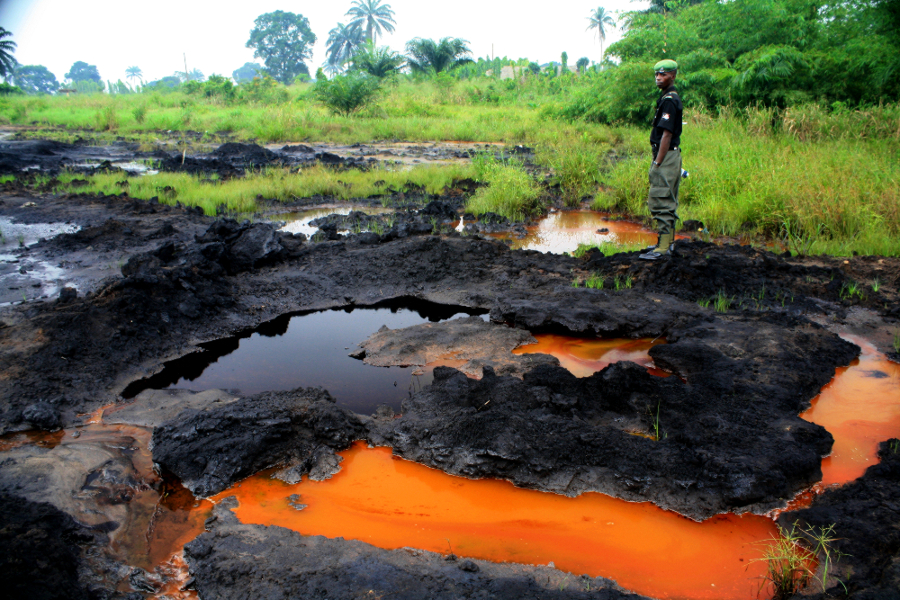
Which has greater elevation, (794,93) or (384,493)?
(794,93)

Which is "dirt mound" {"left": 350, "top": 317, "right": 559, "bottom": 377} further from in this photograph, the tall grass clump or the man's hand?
the tall grass clump

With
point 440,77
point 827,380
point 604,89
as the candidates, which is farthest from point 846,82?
point 440,77

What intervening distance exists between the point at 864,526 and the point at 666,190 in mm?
3971

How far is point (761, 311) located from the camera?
14.8 ft

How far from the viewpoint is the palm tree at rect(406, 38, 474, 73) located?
97.9ft

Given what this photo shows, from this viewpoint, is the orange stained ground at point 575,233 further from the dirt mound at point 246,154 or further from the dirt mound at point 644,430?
the dirt mound at point 246,154

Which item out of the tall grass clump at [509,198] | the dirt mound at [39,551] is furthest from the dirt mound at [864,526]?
the tall grass clump at [509,198]

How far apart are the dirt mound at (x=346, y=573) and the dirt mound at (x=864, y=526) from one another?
0.82 m

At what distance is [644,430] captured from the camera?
3.08 meters

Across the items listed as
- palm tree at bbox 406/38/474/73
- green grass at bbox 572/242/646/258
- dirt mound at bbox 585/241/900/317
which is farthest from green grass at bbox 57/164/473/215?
palm tree at bbox 406/38/474/73

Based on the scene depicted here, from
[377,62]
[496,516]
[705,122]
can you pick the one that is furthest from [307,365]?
[377,62]

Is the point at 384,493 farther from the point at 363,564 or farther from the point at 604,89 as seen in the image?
the point at 604,89

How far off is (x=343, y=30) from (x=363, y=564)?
55.0 metres

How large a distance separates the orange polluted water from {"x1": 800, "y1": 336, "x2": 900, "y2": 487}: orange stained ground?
2.40 feet
